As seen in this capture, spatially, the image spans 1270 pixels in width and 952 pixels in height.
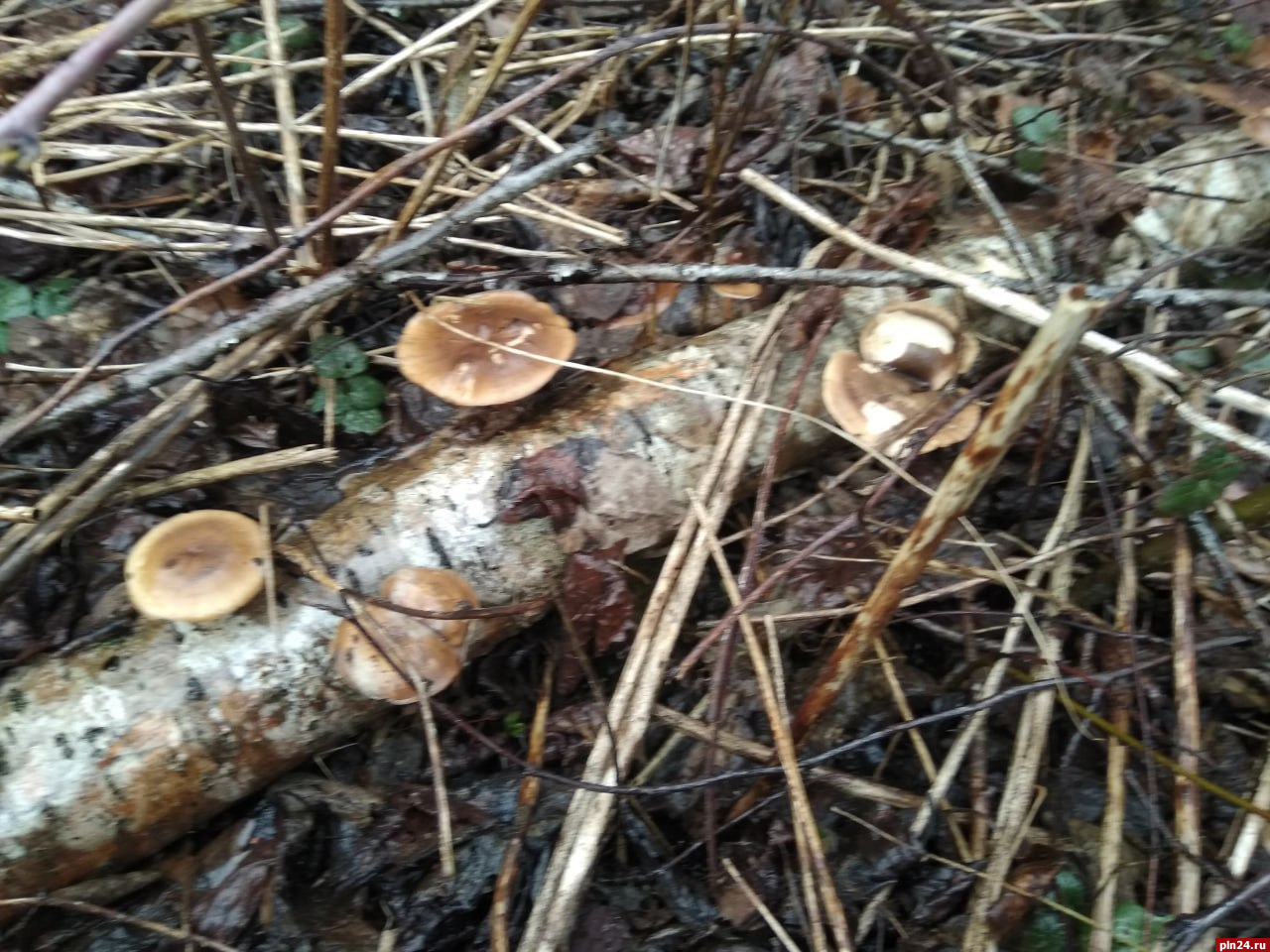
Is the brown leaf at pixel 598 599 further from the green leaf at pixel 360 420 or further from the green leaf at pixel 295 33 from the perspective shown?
the green leaf at pixel 295 33

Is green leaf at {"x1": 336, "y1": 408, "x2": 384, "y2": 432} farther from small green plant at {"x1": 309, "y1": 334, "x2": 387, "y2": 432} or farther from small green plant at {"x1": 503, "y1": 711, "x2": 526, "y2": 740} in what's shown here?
small green plant at {"x1": 503, "y1": 711, "x2": 526, "y2": 740}

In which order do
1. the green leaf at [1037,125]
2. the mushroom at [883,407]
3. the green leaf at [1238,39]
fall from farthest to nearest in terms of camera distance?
the green leaf at [1238,39] < the green leaf at [1037,125] < the mushroom at [883,407]

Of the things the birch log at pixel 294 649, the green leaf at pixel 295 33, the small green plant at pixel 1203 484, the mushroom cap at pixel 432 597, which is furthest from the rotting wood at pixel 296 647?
the green leaf at pixel 295 33

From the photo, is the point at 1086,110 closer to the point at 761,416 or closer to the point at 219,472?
the point at 761,416

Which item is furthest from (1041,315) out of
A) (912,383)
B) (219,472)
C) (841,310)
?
(219,472)

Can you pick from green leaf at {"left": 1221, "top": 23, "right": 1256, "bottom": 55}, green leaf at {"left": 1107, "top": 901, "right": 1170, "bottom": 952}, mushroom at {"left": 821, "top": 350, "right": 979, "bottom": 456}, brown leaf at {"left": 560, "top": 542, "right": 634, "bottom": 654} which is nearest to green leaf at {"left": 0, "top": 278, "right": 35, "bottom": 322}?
brown leaf at {"left": 560, "top": 542, "right": 634, "bottom": 654}

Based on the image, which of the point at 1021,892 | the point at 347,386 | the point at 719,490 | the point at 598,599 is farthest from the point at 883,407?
the point at 347,386
